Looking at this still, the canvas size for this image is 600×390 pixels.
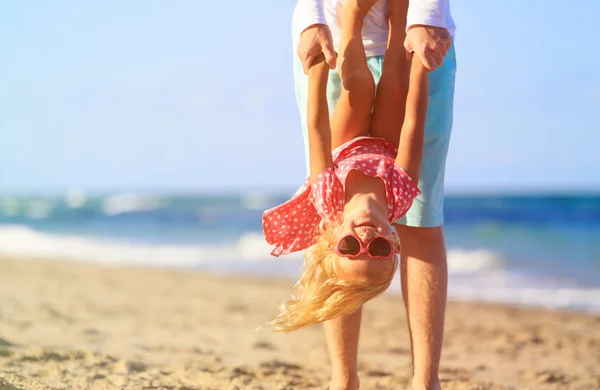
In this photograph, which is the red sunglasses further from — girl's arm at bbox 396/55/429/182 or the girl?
girl's arm at bbox 396/55/429/182

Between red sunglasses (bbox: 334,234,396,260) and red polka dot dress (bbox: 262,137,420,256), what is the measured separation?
16 centimetres

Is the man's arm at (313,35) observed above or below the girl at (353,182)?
above

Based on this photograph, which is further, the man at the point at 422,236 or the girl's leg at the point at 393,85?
the man at the point at 422,236

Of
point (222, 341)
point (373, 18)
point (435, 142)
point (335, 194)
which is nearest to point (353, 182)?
point (335, 194)

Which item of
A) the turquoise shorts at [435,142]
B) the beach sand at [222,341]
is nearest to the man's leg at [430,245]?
the turquoise shorts at [435,142]

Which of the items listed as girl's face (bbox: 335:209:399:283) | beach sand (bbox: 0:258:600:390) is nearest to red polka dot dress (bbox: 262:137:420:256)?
girl's face (bbox: 335:209:399:283)

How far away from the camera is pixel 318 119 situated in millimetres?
2305

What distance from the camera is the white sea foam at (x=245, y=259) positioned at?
803 cm

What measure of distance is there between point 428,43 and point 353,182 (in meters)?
0.50

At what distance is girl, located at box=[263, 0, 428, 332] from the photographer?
82.4 inches

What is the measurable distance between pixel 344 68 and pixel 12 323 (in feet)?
13.0

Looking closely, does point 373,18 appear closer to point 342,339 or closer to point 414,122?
point 414,122

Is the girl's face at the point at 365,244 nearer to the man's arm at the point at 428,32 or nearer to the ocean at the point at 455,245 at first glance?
the man's arm at the point at 428,32

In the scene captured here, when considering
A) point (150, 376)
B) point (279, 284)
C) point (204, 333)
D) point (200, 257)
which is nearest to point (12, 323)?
point (204, 333)
